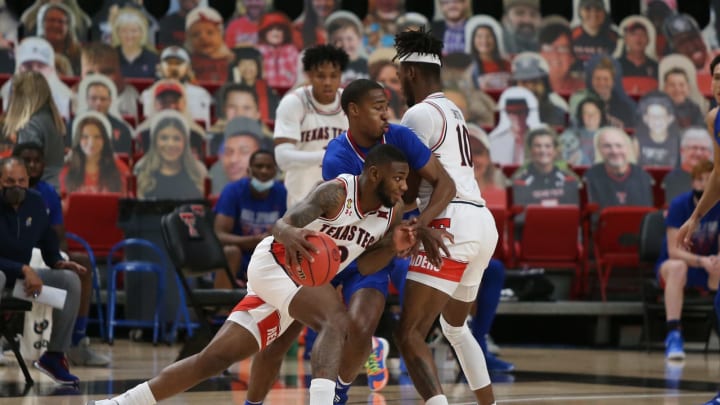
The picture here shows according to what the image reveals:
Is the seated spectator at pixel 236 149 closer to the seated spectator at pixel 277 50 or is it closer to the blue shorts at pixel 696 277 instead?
the seated spectator at pixel 277 50

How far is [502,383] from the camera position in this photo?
22.2ft

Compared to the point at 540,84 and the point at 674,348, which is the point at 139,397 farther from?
the point at 540,84

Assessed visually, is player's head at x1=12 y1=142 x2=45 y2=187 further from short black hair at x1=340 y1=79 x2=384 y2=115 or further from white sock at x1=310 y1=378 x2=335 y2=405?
white sock at x1=310 y1=378 x2=335 y2=405

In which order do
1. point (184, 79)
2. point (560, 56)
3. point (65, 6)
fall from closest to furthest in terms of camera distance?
1. point (184, 79)
2. point (65, 6)
3. point (560, 56)

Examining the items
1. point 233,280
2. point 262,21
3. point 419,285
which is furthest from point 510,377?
point 262,21

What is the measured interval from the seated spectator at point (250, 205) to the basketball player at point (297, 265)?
3.80m

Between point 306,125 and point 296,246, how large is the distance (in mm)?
3234

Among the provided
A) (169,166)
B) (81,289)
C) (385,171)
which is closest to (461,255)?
(385,171)

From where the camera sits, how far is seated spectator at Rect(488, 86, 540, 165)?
37.9ft

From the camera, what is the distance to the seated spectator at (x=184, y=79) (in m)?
11.6

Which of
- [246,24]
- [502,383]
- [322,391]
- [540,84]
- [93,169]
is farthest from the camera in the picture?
[246,24]

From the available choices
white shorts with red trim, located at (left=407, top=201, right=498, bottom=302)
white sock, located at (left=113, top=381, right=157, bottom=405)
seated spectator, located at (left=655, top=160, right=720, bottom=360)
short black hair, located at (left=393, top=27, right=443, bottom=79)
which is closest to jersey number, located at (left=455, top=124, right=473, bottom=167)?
white shorts with red trim, located at (left=407, top=201, right=498, bottom=302)

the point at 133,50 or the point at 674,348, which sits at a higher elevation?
the point at 133,50

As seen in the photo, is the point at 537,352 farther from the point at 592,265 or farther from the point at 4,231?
the point at 4,231
